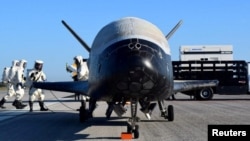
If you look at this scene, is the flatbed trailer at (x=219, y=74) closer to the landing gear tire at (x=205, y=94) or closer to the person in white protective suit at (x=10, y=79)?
the landing gear tire at (x=205, y=94)

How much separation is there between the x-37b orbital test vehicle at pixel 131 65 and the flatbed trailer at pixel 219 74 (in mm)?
20622

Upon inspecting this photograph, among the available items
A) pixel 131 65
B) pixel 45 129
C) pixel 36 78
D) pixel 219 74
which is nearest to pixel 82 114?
pixel 45 129

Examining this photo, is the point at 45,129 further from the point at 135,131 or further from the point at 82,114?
the point at 135,131

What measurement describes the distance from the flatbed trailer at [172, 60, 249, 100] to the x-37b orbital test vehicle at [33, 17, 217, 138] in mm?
20622

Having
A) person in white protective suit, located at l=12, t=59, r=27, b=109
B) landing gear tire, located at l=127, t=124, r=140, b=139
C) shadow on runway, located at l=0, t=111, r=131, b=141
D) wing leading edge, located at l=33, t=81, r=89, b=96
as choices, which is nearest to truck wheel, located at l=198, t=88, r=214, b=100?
person in white protective suit, located at l=12, t=59, r=27, b=109

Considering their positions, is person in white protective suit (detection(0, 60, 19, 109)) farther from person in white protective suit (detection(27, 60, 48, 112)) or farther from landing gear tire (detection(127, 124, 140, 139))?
landing gear tire (detection(127, 124, 140, 139))

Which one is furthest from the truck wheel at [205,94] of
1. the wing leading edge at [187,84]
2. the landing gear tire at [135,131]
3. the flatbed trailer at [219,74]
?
the landing gear tire at [135,131]

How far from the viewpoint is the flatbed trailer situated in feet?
109

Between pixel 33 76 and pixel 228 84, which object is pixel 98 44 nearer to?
pixel 33 76

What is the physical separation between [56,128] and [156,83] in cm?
443

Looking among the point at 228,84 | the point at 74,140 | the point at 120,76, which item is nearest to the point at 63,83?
the point at 74,140

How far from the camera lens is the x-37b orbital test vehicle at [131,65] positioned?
10625 millimetres

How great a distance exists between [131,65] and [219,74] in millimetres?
23708

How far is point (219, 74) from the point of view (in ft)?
110
